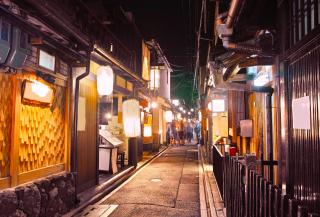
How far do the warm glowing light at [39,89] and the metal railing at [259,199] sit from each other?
6.34 m

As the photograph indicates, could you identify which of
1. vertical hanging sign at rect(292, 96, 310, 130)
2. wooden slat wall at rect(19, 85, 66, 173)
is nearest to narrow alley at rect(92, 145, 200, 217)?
wooden slat wall at rect(19, 85, 66, 173)

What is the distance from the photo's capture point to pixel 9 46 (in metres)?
7.93

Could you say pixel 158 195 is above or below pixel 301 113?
below

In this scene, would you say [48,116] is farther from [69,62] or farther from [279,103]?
[279,103]

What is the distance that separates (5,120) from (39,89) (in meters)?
1.71

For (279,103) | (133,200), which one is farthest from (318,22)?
(133,200)

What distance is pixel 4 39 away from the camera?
7.97 m

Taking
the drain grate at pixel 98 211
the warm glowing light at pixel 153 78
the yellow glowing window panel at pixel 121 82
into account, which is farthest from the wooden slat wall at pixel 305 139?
the warm glowing light at pixel 153 78

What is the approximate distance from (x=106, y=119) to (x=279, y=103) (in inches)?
714

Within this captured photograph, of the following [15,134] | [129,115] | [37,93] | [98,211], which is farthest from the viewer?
[129,115]

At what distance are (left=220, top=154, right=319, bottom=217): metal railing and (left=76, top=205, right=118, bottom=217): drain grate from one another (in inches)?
202

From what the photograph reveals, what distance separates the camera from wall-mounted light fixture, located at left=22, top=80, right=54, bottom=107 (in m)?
9.25

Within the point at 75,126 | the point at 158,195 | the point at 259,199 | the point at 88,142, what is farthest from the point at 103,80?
the point at 259,199

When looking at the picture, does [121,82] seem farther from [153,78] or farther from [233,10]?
[153,78]
